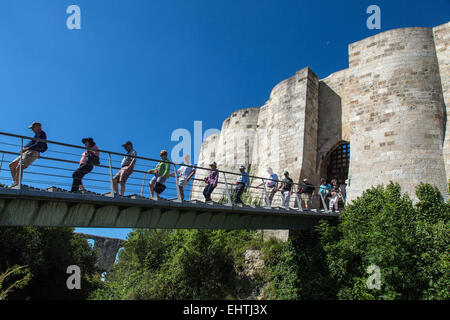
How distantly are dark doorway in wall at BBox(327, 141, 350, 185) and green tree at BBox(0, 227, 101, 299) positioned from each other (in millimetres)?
14691

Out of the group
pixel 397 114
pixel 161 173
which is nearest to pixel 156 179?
pixel 161 173

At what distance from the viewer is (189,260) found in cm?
1298

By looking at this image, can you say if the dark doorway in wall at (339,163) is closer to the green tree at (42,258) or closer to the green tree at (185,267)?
the green tree at (185,267)

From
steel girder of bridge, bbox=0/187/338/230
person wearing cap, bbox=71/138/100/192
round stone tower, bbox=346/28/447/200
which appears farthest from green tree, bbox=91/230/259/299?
person wearing cap, bbox=71/138/100/192

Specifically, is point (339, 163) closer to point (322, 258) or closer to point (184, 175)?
point (322, 258)

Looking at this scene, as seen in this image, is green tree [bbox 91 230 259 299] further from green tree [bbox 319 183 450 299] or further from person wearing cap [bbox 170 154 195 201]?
person wearing cap [bbox 170 154 195 201]

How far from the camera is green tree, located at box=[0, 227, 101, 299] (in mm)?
17031

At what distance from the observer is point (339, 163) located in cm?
1540

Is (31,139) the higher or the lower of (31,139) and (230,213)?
the higher

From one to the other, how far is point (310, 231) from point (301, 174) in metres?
3.16

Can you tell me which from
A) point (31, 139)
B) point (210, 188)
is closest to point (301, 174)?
point (210, 188)

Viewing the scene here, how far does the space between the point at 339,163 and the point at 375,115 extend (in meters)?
3.21

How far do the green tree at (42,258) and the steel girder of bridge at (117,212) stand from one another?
12.3 m
